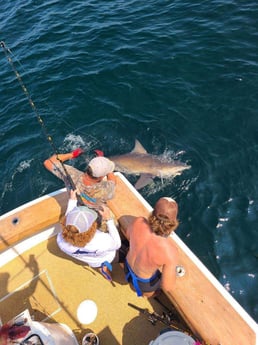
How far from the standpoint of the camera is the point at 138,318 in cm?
421

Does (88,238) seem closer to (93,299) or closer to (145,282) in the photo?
(145,282)

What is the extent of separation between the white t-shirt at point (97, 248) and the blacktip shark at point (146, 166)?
359 cm

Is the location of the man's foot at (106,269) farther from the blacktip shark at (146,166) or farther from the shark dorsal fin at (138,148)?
the shark dorsal fin at (138,148)

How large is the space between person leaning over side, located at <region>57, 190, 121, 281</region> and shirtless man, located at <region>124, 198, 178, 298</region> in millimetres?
309

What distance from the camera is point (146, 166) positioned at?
26.3 feet

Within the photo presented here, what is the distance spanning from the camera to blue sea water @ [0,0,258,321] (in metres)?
6.53

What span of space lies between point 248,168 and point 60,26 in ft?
37.8

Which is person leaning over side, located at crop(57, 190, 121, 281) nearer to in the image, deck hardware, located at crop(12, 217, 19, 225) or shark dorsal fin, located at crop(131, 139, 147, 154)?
deck hardware, located at crop(12, 217, 19, 225)

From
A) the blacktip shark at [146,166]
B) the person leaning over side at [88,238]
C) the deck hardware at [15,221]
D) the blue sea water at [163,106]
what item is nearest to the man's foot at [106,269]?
the person leaning over side at [88,238]

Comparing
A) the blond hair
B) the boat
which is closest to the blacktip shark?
the boat

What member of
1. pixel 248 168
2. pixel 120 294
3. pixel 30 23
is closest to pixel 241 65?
pixel 248 168

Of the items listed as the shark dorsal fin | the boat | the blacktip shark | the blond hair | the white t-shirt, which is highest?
the blond hair

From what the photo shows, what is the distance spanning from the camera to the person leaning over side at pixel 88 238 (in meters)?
3.67

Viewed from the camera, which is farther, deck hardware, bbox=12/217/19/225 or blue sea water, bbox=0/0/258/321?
blue sea water, bbox=0/0/258/321
